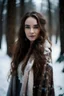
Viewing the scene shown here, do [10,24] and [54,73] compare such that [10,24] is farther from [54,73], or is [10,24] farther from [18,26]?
[54,73]

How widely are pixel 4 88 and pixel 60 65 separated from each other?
48 cm

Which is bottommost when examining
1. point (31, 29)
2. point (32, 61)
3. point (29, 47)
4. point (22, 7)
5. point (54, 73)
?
point (54, 73)

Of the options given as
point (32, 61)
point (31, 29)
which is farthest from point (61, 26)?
point (32, 61)

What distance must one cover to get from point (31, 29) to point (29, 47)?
148 millimetres

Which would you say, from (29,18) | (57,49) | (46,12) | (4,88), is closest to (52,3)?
(46,12)

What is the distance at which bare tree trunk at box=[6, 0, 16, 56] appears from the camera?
2.25 meters

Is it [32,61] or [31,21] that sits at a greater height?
[31,21]

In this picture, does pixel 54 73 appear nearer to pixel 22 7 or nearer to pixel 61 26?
pixel 61 26

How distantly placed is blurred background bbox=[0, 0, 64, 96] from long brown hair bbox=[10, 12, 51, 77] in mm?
37

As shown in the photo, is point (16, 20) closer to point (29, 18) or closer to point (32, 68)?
point (29, 18)

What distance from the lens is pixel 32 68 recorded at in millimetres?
2184

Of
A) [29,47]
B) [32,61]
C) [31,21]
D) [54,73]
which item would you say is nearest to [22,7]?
[31,21]

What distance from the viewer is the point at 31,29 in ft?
7.22

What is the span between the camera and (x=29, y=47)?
7.36ft
